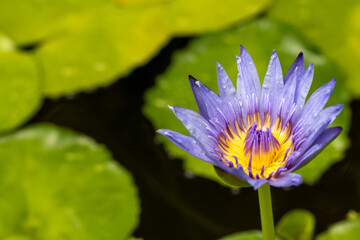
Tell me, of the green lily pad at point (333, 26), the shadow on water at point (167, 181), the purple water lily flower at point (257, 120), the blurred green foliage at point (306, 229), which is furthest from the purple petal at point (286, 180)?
the green lily pad at point (333, 26)

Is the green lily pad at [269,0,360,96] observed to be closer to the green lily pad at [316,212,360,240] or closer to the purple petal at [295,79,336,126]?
the green lily pad at [316,212,360,240]

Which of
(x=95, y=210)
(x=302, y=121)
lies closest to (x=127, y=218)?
(x=95, y=210)

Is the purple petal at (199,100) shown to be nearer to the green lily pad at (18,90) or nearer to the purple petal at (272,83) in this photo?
the purple petal at (272,83)

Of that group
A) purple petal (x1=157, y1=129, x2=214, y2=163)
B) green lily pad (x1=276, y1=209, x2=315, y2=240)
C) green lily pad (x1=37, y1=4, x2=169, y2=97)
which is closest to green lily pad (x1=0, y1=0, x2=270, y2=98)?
green lily pad (x1=37, y1=4, x2=169, y2=97)

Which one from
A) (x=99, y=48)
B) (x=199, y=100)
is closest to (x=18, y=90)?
(x=99, y=48)

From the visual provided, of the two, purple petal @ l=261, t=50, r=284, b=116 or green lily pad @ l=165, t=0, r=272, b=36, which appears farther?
green lily pad @ l=165, t=0, r=272, b=36
